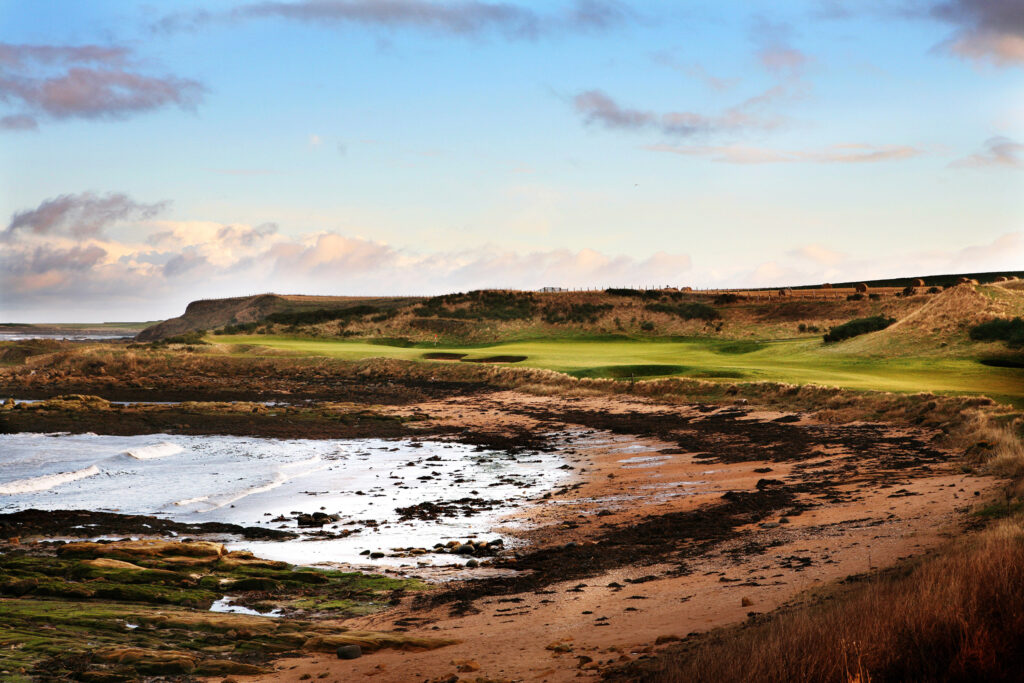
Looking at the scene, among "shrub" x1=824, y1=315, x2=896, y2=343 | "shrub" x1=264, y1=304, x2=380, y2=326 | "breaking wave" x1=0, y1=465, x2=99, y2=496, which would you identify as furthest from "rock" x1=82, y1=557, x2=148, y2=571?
"shrub" x1=264, y1=304, x2=380, y2=326

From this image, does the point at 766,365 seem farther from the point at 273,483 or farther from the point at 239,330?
the point at 239,330

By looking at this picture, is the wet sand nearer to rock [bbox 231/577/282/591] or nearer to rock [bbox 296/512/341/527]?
rock [bbox 231/577/282/591]

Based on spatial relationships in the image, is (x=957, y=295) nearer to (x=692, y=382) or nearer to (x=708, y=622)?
(x=692, y=382)

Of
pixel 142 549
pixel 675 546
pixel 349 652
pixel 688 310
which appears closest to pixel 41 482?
pixel 142 549

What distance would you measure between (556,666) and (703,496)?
1026cm

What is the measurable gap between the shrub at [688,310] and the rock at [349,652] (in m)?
72.3

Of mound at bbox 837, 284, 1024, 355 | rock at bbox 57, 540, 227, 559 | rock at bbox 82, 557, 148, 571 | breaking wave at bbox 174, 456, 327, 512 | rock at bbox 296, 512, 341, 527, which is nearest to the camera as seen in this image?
rock at bbox 82, 557, 148, 571

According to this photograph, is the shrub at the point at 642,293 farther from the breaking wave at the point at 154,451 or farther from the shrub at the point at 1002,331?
the breaking wave at the point at 154,451

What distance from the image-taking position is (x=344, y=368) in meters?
54.3

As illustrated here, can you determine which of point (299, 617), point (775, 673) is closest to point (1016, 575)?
point (775, 673)

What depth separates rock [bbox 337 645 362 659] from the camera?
9.42 meters

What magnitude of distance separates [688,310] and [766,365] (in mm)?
38106

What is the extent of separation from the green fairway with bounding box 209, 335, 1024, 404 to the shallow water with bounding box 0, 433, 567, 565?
598 inches

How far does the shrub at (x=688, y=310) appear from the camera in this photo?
79.5m
